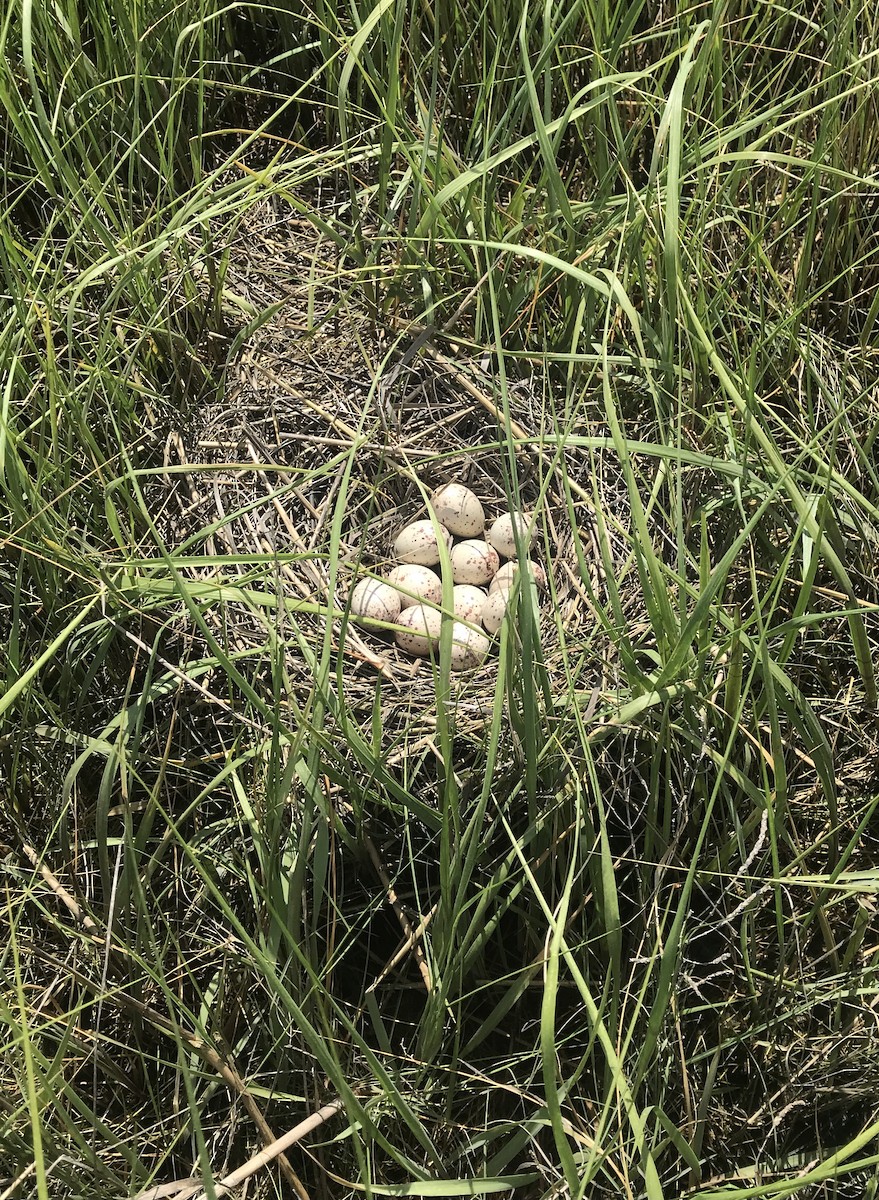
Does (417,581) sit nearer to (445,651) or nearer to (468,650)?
(468,650)

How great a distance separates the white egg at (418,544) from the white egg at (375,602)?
0.12 m

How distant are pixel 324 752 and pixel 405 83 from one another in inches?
53.5

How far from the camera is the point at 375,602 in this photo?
1.83 meters

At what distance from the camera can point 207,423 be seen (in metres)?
1.86

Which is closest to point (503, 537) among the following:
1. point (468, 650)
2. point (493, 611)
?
point (493, 611)

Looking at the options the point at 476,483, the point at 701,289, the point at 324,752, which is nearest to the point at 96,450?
the point at 324,752

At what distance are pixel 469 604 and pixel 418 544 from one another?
15cm

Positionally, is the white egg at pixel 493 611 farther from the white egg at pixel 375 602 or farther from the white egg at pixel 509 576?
the white egg at pixel 375 602

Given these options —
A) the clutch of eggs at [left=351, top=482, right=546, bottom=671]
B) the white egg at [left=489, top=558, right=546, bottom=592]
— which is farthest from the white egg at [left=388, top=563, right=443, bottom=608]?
the white egg at [left=489, top=558, right=546, bottom=592]

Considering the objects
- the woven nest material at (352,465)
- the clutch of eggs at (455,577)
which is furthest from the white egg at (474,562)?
the woven nest material at (352,465)

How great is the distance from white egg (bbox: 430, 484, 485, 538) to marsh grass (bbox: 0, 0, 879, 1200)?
7 cm

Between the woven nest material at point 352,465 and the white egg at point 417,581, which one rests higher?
the woven nest material at point 352,465

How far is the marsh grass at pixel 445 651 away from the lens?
4.50 feet

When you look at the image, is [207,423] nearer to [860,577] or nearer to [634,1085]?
[860,577]
